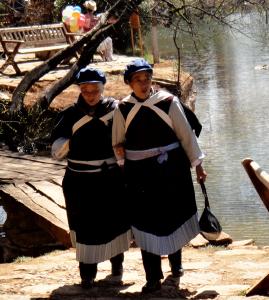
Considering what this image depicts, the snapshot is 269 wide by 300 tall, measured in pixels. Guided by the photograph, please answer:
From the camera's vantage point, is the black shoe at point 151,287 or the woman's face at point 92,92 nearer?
the black shoe at point 151,287

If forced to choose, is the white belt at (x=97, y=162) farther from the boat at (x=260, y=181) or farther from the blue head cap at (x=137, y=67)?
the boat at (x=260, y=181)

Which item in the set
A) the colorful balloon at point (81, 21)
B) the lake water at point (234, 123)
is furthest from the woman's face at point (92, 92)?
the colorful balloon at point (81, 21)

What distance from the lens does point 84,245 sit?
476 cm

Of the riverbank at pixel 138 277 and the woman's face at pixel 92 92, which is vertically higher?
the woman's face at pixel 92 92

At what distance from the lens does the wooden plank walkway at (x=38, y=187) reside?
6.64 meters

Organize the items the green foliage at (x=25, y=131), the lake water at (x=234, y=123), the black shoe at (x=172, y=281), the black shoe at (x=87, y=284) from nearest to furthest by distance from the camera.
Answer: the black shoe at (x=172, y=281), the black shoe at (x=87, y=284), the lake water at (x=234, y=123), the green foliage at (x=25, y=131)

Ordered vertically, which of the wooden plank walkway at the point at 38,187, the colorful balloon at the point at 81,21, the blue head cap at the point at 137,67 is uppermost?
the colorful balloon at the point at 81,21

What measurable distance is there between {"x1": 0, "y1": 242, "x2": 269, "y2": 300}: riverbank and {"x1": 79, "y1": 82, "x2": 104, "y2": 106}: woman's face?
3.58 ft

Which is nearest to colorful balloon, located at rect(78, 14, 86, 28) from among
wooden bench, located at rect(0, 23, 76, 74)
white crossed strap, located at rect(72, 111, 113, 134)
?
wooden bench, located at rect(0, 23, 76, 74)

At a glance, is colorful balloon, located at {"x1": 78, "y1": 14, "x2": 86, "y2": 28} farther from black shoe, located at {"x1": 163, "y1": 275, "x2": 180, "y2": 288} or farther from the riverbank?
black shoe, located at {"x1": 163, "y1": 275, "x2": 180, "y2": 288}

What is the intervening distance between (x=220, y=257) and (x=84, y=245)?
1.18 meters

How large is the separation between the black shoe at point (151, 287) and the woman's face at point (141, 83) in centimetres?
103

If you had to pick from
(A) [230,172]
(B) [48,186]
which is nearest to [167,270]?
(B) [48,186]

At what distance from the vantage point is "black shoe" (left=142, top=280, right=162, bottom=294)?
176 inches
